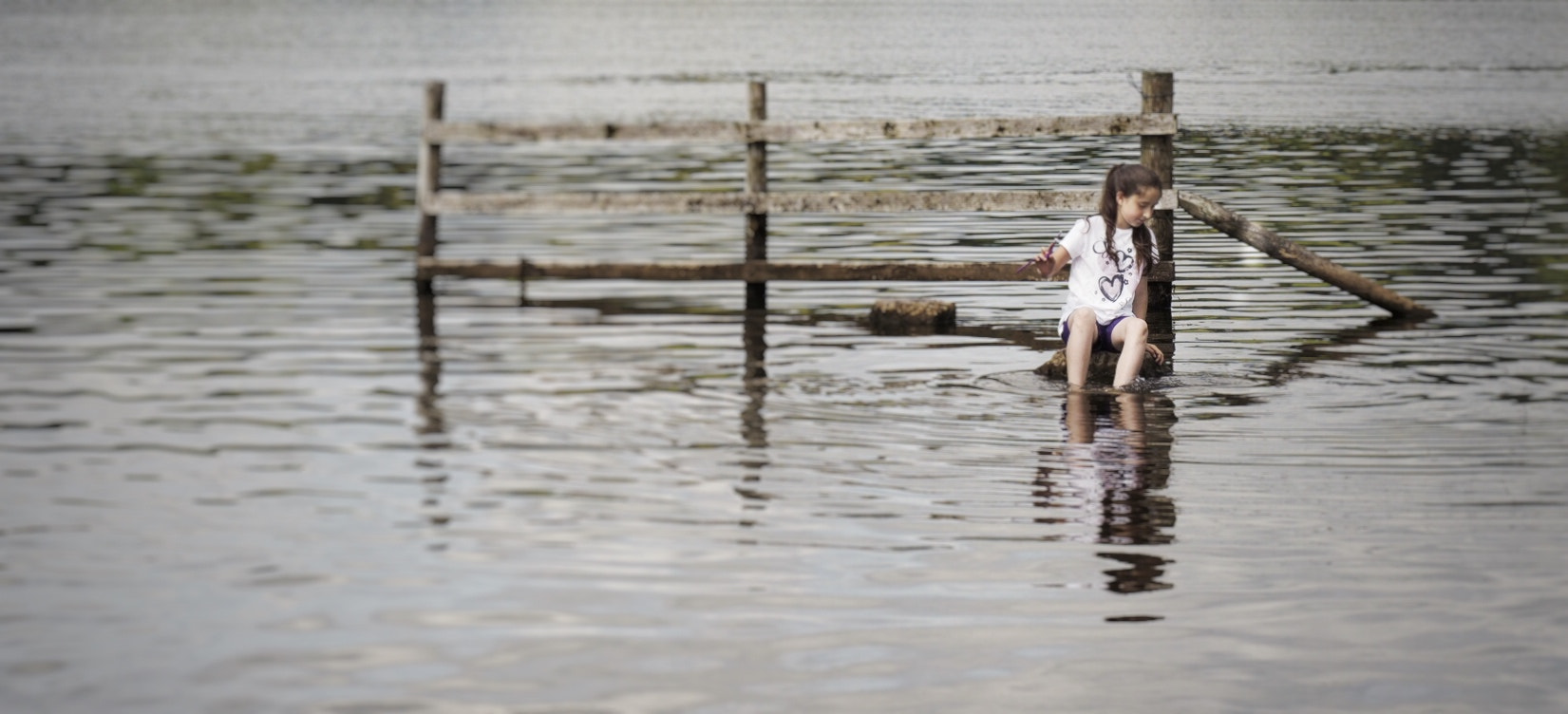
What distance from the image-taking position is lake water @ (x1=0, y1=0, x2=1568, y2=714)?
230 inches

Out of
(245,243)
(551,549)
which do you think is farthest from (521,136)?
(551,549)

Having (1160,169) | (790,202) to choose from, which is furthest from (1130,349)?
(790,202)

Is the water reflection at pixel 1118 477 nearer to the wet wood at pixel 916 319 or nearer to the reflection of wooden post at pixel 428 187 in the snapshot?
the wet wood at pixel 916 319

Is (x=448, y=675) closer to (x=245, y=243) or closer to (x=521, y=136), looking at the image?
(x=521, y=136)

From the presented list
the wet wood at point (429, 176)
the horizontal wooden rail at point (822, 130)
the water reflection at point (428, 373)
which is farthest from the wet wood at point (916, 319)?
the wet wood at point (429, 176)

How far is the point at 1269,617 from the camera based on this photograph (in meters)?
6.29

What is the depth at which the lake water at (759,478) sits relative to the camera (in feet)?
19.2

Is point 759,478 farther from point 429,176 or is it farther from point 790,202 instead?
point 429,176

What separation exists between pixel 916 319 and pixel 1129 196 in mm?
3841

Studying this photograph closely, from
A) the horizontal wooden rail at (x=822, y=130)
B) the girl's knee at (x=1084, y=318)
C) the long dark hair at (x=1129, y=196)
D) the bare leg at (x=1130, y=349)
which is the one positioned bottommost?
the bare leg at (x=1130, y=349)

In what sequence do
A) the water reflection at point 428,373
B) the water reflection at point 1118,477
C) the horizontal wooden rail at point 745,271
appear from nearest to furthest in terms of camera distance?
the water reflection at point 1118,477 → the water reflection at point 428,373 → the horizontal wooden rail at point 745,271

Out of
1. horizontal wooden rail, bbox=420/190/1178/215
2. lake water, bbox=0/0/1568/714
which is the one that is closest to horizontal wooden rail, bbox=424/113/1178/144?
horizontal wooden rail, bbox=420/190/1178/215

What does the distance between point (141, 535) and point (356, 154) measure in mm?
31216

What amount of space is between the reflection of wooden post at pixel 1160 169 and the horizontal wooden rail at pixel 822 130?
11 centimetres
